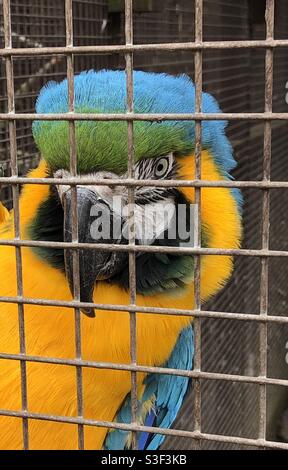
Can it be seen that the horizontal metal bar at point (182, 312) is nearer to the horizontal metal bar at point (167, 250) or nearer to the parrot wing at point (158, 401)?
the horizontal metal bar at point (167, 250)

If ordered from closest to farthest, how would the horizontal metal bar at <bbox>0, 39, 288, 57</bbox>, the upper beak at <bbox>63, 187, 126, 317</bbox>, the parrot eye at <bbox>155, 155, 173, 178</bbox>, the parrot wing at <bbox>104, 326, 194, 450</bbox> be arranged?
1. the horizontal metal bar at <bbox>0, 39, 288, 57</bbox>
2. the upper beak at <bbox>63, 187, 126, 317</bbox>
3. the parrot eye at <bbox>155, 155, 173, 178</bbox>
4. the parrot wing at <bbox>104, 326, 194, 450</bbox>

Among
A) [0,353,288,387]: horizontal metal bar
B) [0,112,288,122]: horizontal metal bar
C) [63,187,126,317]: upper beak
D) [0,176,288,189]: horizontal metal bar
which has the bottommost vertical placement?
[0,353,288,387]: horizontal metal bar

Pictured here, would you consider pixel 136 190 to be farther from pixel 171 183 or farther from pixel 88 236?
pixel 171 183

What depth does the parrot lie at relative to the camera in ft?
3.11

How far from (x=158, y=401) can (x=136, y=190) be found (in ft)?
1.78

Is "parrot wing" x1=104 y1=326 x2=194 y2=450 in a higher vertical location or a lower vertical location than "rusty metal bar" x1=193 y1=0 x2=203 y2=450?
lower

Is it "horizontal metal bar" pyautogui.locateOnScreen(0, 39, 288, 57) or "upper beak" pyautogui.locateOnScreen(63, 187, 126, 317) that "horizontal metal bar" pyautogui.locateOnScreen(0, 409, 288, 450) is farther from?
"horizontal metal bar" pyautogui.locateOnScreen(0, 39, 288, 57)

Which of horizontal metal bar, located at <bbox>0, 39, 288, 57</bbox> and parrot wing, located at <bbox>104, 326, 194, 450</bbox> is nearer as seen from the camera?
horizontal metal bar, located at <bbox>0, 39, 288, 57</bbox>

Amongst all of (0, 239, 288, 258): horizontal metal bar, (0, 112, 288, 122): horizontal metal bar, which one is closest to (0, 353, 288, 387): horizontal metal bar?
(0, 239, 288, 258): horizontal metal bar

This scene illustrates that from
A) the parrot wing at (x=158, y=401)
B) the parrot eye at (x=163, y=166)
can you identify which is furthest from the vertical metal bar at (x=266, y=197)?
the parrot wing at (x=158, y=401)

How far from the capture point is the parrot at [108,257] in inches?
37.3

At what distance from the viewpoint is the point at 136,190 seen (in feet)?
3.32

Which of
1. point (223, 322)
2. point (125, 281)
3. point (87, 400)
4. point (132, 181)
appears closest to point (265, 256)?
point (132, 181)

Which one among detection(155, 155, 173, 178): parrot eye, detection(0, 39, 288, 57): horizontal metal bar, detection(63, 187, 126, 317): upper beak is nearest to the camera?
detection(0, 39, 288, 57): horizontal metal bar
